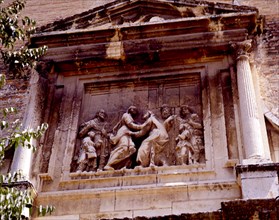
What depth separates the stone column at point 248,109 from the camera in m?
7.11

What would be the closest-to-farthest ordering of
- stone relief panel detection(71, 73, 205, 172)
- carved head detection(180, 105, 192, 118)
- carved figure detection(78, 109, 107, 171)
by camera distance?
stone relief panel detection(71, 73, 205, 172), carved figure detection(78, 109, 107, 171), carved head detection(180, 105, 192, 118)

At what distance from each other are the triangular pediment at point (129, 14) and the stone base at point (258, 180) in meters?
3.02

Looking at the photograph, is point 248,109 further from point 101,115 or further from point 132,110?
point 101,115

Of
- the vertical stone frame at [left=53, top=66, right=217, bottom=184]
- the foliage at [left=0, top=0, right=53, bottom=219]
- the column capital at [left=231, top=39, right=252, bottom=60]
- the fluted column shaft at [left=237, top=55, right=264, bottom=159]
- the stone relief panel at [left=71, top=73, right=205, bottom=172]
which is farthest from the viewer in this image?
the column capital at [left=231, top=39, right=252, bottom=60]

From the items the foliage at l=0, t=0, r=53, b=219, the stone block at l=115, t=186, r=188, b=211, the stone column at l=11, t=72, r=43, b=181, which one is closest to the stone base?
the stone block at l=115, t=186, r=188, b=211

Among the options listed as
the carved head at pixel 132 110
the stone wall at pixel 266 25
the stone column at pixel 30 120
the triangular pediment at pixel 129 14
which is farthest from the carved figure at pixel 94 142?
the stone wall at pixel 266 25

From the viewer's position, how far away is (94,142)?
7.98 m

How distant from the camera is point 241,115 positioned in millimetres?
7613

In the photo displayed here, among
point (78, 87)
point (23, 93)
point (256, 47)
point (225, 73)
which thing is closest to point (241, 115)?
point (225, 73)

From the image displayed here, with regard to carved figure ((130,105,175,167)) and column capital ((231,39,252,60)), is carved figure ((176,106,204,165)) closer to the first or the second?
carved figure ((130,105,175,167))

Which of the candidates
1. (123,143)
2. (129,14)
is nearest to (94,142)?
(123,143)

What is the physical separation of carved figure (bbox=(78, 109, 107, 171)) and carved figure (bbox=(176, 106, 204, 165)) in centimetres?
105

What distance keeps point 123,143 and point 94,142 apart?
18.7 inches

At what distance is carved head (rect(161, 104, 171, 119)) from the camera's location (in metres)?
8.16
